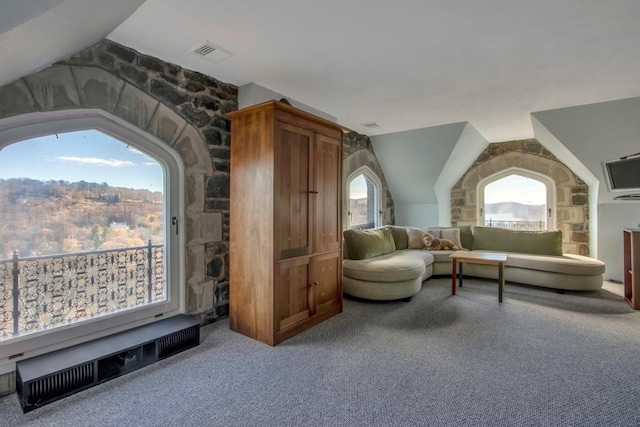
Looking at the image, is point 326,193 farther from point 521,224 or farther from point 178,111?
point 521,224

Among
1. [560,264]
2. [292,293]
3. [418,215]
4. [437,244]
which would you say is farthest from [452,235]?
[292,293]

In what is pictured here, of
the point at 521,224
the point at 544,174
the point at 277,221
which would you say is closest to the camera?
the point at 277,221

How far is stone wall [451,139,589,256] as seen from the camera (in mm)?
5414

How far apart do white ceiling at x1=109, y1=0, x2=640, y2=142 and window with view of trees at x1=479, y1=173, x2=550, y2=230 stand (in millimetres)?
2493

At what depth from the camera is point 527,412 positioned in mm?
1771

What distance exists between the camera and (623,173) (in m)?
3.91

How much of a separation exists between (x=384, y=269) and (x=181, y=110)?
278cm

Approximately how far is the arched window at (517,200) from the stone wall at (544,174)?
4.7 inches

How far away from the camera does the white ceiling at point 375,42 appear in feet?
5.78

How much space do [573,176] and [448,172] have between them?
2101mm

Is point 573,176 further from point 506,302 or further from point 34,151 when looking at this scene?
point 34,151

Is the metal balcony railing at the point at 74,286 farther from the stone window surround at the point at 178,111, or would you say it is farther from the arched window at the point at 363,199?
the arched window at the point at 363,199

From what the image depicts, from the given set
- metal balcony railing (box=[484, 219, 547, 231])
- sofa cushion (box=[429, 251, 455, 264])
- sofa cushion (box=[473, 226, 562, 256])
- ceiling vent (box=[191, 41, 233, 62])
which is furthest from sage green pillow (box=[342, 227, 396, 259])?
metal balcony railing (box=[484, 219, 547, 231])

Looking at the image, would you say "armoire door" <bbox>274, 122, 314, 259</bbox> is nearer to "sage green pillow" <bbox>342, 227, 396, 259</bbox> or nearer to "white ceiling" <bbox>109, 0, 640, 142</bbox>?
"white ceiling" <bbox>109, 0, 640, 142</bbox>
